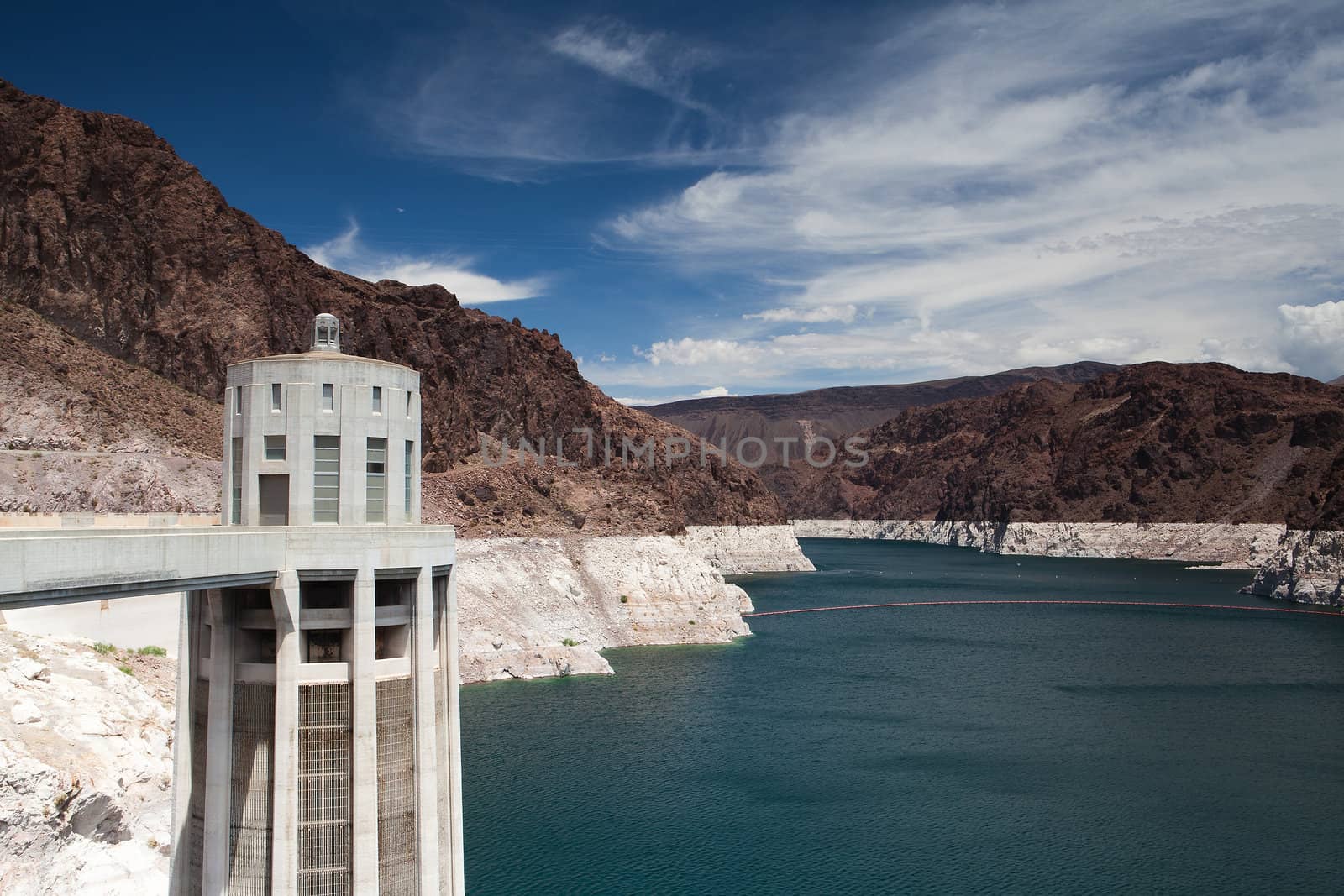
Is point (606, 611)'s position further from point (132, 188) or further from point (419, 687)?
point (419, 687)

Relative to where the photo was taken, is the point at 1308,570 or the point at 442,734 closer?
the point at 442,734

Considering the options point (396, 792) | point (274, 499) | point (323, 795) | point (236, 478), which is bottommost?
point (396, 792)

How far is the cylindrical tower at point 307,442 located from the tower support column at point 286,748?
1807mm

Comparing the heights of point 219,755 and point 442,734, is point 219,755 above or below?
above

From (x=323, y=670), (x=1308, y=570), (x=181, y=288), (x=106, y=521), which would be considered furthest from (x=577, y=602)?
(x=1308, y=570)

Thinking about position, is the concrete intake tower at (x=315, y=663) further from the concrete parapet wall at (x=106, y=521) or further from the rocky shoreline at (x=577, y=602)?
the rocky shoreline at (x=577, y=602)

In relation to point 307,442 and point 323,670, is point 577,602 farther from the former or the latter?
point 323,670

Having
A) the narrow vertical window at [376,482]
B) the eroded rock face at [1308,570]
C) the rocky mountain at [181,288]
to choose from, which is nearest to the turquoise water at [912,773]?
the narrow vertical window at [376,482]

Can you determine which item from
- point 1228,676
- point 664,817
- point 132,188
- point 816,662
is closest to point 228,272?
point 132,188

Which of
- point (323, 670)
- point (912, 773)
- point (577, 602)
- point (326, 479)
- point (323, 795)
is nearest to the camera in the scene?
point (323, 795)

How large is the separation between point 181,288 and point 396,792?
97640mm

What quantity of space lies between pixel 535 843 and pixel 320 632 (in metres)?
27.5

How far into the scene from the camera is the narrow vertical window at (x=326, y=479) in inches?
800

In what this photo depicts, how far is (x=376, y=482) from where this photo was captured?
20.9 m
